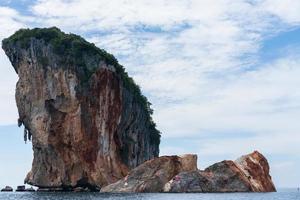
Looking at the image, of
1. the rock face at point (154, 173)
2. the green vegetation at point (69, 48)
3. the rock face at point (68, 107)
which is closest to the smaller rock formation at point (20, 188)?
the rock face at point (68, 107)

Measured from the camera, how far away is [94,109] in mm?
95688

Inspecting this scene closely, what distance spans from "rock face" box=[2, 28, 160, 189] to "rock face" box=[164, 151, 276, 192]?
19.3 m

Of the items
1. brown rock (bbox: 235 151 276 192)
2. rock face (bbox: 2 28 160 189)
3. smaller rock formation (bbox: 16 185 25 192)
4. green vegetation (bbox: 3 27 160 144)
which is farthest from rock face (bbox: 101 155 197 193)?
smaller rock formation (bbox: 16 185 25 192)

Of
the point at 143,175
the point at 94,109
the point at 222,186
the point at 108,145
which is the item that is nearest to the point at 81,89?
the point at 94,109

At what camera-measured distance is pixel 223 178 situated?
7906 centimetres

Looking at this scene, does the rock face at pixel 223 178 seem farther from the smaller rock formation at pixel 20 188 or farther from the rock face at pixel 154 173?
the smaller rock formation at pixel 20 188

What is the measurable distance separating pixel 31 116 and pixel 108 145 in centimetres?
1331

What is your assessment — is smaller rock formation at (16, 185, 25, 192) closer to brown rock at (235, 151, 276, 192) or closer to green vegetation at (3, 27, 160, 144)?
green vegetation at (3, 27, 160, 144)

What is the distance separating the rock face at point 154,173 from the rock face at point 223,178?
50.2 inches

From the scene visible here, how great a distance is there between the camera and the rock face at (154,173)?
79.1 m

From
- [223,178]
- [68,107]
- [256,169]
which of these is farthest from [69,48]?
[256,169]

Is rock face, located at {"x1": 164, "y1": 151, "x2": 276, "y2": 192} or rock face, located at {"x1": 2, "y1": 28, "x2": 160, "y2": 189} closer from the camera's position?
rock face, located at {"x1": 164, "y1": 151, "x2": 276, "y2": 192}

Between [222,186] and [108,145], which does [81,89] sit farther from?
[222,186]

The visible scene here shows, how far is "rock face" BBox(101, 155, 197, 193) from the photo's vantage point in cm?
7912
